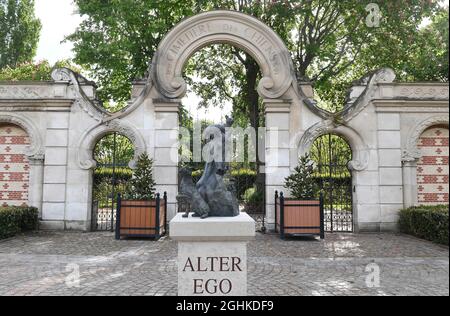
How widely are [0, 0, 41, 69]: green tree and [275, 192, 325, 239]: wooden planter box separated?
25.2 metres

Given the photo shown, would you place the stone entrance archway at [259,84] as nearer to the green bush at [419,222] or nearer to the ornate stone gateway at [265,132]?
the ornate stone gateway at [265,132]

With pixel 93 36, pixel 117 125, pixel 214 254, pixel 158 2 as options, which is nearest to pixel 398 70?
pixel 158 2

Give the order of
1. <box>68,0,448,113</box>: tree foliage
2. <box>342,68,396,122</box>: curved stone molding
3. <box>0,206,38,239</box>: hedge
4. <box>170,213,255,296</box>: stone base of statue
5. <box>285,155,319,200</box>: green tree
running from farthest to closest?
1. <box>68,0,448,113</box>: tree foliage
2. <box>342,68,396,122</box>: curved stone molding
3. <box>285,155,319,200</box>: green tree
4. <box>0,206,38,239</box>: hedge
5. <box>170,213,255,296</box>: stone base of statue

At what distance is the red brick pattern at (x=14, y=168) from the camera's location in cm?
1172

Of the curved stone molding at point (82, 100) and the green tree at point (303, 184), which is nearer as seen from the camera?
the green tree at point (303, 184)

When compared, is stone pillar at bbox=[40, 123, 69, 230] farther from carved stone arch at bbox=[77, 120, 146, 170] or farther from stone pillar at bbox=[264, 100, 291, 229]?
stone pillar at bbox=[264, 100, 291, 229]

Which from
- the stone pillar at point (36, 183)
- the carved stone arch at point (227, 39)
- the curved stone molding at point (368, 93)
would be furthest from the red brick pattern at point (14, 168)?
the curved stone molding at point (368, 93)

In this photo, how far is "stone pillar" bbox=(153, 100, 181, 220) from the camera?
1144cm

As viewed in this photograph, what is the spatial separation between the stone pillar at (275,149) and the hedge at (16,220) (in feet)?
23.5

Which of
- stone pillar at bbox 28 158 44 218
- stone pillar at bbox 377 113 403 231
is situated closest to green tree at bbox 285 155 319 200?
stone pillar at bbox 377 113 403 231

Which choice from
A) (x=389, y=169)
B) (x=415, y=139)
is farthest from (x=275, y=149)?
(x=415, y=139)

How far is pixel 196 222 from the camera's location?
4410mm
